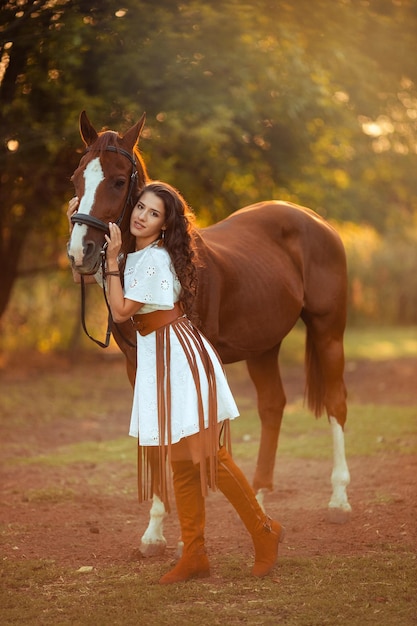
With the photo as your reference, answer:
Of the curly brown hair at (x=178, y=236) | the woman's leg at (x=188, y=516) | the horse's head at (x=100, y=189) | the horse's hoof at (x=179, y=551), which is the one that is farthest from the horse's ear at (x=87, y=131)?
the horse's hoof at (x=179, y=551)

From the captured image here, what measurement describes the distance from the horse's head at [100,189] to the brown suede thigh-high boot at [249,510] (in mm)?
1090

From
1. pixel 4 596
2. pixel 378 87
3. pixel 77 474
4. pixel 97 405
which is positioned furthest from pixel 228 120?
pixel 4 596

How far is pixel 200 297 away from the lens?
436 cm

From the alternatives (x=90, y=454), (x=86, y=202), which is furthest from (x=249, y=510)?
(x=90, y=454)

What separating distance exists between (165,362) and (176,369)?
60 millimetres

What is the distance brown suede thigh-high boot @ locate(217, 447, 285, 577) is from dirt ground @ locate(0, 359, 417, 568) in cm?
41

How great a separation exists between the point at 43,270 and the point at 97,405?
2.80 meters

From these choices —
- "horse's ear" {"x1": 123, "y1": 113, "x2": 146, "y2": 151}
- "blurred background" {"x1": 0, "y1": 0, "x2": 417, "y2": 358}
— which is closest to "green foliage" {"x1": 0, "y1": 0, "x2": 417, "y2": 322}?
"blurred background" {"x1": 0, "y1": 0, "x2": 417, "y2": 358}

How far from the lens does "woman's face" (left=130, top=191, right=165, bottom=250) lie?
3652mm

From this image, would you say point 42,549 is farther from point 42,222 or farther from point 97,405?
point 42,222

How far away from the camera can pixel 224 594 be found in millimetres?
3635

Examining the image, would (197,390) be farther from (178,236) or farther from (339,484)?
(339,484)

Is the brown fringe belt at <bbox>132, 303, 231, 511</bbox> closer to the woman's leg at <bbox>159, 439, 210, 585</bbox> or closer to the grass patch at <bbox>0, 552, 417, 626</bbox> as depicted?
the woman's leg at <bbox>159, 439, 210, 585</bbox>

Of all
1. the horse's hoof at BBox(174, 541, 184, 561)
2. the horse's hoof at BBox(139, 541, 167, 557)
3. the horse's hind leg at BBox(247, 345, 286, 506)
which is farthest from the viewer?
the horse's hind leg at BBox(247, 345, 286, 506)
